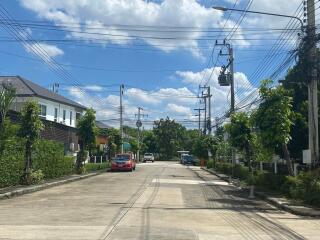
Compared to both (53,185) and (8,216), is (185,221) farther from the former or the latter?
(53,185)

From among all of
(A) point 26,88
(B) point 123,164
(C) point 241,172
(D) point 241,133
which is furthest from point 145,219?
(A) point 26,88

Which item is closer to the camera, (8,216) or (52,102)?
(8,216)

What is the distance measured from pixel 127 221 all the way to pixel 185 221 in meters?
1.58

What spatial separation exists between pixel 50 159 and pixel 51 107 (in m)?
25.2

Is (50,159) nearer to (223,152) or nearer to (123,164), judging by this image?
(123,164)

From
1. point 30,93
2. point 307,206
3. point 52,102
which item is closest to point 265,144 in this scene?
point 307,206

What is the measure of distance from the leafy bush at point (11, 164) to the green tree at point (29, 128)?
0.99ft

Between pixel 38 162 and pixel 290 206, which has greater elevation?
pixel 38 162

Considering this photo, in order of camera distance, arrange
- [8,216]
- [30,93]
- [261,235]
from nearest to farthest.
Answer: [261,235]
[8,216]
[30,93]

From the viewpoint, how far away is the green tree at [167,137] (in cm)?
13766

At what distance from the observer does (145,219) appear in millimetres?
14711

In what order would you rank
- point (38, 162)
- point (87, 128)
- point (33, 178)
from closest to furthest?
point (33, 178) < point (38, 162) < point (87, 128)

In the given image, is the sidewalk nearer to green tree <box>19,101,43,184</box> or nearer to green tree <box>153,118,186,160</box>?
green tree <box>19,101,43,184</box>

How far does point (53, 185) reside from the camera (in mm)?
28844
